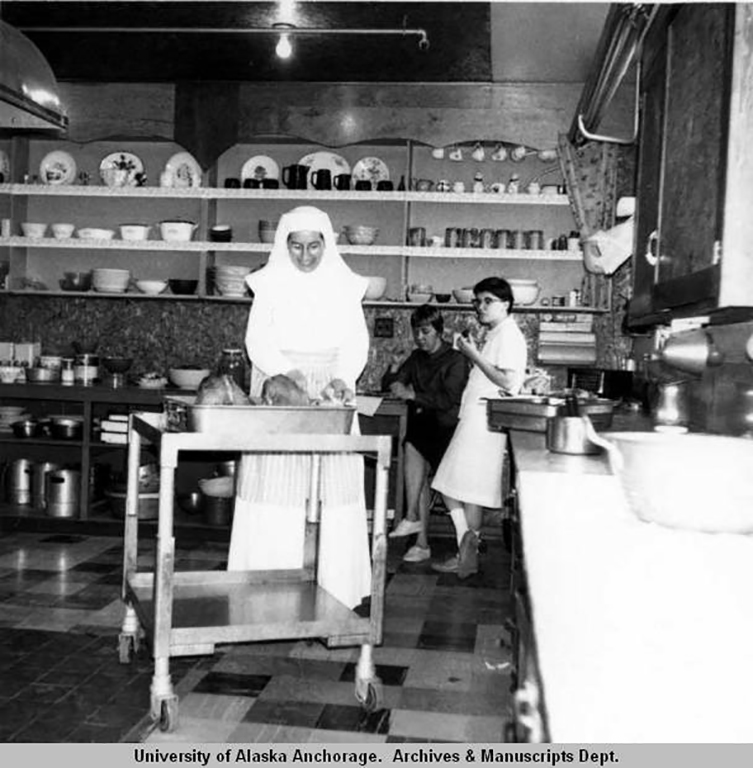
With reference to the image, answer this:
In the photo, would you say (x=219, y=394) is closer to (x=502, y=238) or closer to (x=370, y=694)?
(x=370, y=694)

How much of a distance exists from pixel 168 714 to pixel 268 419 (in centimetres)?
93

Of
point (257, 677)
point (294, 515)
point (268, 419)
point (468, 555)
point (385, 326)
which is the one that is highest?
point (385, 326)

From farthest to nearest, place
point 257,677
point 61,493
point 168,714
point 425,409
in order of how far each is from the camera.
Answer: point 61,493 < point 425,409 < point 257,677 < point 168,714

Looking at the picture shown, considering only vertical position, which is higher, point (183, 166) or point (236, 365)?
point (183, 166)

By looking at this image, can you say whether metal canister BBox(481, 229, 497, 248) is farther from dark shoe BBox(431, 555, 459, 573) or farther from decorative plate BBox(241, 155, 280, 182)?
dark shoe BBox(431, 555, 459, 573)

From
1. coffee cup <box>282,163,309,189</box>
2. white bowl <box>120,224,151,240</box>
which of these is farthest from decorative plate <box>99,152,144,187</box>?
coffee cup <box>282,163,309,189</box>

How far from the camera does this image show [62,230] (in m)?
6.75

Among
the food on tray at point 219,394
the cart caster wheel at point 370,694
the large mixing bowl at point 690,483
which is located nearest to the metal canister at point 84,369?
the food on tray at point 219,394

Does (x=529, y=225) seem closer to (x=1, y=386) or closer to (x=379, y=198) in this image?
(x=379, y=198)

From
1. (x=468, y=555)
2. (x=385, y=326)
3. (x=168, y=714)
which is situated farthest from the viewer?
(x=385, y=326)

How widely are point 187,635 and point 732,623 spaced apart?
2126mm

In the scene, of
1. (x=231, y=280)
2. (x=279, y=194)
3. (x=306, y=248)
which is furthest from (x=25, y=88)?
(x=279, y=194)

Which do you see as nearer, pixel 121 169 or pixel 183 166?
pixel 121 169

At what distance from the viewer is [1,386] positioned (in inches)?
245
